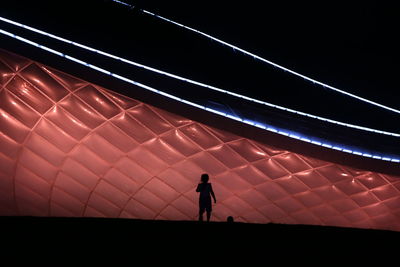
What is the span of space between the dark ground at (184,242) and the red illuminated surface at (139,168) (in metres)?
6.19

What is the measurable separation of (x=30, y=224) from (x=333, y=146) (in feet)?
30.8

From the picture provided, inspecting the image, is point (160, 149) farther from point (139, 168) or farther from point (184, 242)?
point (184, 242)

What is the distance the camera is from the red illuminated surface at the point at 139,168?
13.2 meters

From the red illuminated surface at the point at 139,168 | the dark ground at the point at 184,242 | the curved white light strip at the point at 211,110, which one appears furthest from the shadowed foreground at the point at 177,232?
the red illuminated surface at the point at 139,168

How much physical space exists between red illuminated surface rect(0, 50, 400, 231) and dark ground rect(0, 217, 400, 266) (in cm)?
619

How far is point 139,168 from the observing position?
49.5ft

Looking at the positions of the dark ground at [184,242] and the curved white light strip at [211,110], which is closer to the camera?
the dark ground at [184,242]

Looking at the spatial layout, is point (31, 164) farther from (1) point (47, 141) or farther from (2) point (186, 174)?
(2) point (186, 174)

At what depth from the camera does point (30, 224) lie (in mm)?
6668

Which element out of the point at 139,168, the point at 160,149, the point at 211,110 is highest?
the point at 211,110

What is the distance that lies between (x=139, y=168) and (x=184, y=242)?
8.51 m

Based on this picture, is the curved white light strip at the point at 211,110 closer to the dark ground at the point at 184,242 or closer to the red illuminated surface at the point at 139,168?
the red illuminated surface at the point at 139,168

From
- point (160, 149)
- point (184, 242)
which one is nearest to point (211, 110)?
point (160, 149)

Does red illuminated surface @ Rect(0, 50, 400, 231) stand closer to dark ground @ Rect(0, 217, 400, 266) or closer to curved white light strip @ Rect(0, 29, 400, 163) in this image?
curved white light strip @ Rect(0, 29, 400, 163)
